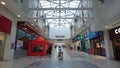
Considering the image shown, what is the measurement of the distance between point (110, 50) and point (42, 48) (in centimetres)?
884

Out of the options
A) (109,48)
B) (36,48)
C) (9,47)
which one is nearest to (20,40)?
(9,47)

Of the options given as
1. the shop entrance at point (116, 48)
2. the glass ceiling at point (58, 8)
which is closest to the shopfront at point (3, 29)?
the glass ceiling at point (58, 8)

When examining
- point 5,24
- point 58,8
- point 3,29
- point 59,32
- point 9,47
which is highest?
point 59,32

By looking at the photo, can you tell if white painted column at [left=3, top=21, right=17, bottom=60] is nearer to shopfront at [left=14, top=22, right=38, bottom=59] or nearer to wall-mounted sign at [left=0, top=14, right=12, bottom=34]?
wall-mounted sign at [left=0, top=14, right=12, bottom=34]

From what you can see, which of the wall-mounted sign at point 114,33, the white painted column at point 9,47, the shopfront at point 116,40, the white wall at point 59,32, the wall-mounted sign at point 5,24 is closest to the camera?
the wall-mounted sign at point 5,24

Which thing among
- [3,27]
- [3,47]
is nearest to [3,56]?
[3,47]

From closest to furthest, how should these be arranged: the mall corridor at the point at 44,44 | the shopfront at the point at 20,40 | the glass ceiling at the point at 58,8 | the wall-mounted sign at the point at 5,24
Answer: the mall corridor at the point at 44,44
the wall-mounted sign at the point at 5,24
the glass ceiling at the point at 58,8
the shopfront at the point at 20,40

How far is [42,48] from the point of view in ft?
48.7

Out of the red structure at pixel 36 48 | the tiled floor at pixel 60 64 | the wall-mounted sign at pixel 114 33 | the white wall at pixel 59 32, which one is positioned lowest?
the tiled floor at pixel 60 64

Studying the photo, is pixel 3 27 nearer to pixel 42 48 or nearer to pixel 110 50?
pixel 42 48

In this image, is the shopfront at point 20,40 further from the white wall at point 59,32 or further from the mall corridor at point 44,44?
the white wall at point 59,32

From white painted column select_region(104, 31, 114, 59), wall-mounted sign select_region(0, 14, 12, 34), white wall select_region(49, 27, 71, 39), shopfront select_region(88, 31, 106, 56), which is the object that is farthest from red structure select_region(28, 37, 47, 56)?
white wall select_region(49, 27, 71, 39)

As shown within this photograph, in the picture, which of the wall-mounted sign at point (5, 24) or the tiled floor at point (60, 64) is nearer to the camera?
the tiled floor at point (60, 64)

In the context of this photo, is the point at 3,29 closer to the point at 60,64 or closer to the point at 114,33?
the point at 60,64
